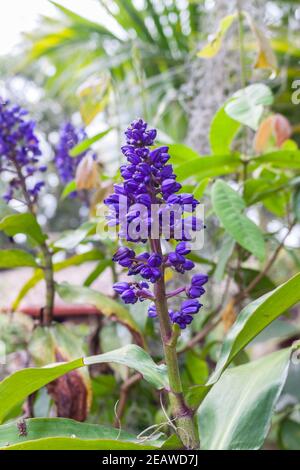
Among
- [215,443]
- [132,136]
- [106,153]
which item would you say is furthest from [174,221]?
[106,153]

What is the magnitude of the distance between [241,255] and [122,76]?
2145 mm

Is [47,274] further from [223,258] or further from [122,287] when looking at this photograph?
[122,287]

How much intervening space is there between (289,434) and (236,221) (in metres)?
0.64

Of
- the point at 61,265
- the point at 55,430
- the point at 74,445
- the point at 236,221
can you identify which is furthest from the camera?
the point at 61,265

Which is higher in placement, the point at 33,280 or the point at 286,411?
the point at 33,280

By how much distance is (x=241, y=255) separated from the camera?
3.96ft

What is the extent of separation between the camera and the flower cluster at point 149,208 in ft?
2.15

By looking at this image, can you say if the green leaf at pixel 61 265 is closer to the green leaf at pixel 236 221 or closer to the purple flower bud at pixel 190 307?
the green leaf at pixel 236 221

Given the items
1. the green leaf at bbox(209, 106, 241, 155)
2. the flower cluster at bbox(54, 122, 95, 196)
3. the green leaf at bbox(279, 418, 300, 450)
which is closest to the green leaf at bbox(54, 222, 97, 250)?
the flower cluster at bbox(54, 122, 95, 196)

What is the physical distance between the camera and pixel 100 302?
104cm

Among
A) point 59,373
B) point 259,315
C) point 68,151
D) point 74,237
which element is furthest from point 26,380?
point 68,151

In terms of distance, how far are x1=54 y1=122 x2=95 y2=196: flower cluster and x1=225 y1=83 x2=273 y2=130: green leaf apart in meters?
0.39

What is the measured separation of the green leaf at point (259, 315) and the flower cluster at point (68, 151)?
0.72 meters

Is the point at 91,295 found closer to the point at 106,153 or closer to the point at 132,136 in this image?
the point at 132,136
